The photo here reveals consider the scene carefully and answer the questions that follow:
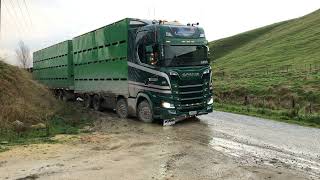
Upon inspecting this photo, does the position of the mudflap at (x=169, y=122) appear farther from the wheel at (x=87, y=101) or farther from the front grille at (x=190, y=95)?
the wheel at (x=87, y=101)

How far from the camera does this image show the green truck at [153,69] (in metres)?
15.9

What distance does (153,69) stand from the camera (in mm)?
16078

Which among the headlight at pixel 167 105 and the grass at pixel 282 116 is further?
the grass at pixel 282 116

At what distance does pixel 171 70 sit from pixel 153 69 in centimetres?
72

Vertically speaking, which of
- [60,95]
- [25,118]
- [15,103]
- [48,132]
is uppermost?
[15,103]

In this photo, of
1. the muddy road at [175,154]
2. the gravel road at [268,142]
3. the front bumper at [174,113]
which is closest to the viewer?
the muddy road at [175,154]

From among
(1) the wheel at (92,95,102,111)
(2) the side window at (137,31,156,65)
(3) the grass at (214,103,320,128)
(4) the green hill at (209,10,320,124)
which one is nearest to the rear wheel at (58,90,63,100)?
(1) the wheel at (92,95,102,111)

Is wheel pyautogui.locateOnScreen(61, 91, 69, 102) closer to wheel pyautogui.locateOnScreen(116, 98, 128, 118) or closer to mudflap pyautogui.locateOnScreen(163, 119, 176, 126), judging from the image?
wheel pyautogui.locateOnScreen(116, 98, 128, 118)

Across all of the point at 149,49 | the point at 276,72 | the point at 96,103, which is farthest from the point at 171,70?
the point at 276,72

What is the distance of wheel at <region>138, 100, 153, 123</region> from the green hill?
5944 mm

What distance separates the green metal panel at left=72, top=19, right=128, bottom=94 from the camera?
18172mm

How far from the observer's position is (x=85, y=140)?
13.4 m

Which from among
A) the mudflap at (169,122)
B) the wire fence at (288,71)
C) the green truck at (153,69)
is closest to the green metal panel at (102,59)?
the green truck at (153,69)

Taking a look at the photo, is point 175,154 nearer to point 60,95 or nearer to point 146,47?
point 146,47
